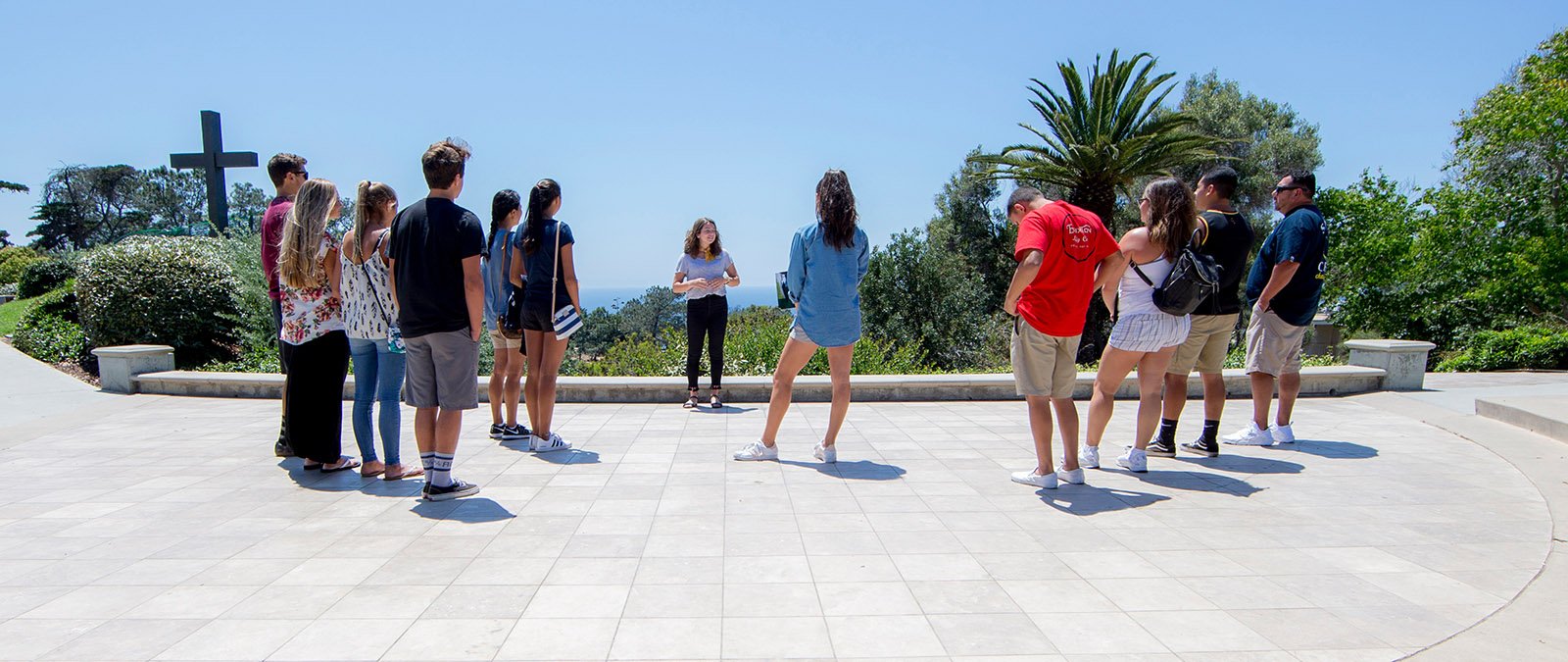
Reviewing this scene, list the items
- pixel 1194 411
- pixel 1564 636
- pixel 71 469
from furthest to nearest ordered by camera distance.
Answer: pixel 1194 411
pixel 71 469
pixel 1564 636

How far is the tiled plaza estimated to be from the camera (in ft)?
8.70

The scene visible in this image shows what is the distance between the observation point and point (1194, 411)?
280 inches

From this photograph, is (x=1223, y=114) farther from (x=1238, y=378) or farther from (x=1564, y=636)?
(x=1564, y=636)

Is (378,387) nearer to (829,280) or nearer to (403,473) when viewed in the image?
(403,473)

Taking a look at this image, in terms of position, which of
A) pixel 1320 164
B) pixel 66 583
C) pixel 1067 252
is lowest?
pixel 66 583

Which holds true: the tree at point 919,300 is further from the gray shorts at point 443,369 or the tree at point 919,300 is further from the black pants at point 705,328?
the gray shorts at point 443,369

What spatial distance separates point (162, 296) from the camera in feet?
33.0

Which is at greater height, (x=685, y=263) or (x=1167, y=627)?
(x=685, y=263)

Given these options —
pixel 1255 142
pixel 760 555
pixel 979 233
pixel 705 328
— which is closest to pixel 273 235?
pixel 705 328

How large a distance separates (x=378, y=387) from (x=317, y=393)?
421 mm

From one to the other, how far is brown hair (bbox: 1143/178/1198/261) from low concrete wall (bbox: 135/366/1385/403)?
308 centimetres

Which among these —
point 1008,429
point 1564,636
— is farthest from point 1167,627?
point 1008,429

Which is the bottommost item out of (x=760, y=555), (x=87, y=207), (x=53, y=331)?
(x=760, y=555)

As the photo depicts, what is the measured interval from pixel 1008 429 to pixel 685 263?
321 centimetres
